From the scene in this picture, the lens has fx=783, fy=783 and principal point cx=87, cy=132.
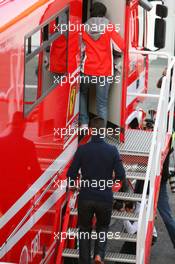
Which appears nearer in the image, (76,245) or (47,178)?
(47,178)

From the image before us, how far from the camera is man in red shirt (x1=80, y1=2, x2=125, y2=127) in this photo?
948 cm

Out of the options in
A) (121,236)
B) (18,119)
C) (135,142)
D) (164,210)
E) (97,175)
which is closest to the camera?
(18,119)

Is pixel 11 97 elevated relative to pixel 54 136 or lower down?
elevated

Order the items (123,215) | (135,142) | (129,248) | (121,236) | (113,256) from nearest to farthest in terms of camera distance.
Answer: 1. (113,256)
2. (121,236)
3. (123,215)
4. (135,142)
5. (129,248)

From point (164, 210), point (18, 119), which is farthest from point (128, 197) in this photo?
point (18, 119)

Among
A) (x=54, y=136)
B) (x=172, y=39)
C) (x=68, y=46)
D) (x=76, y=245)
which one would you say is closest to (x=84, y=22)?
(x=68, y=46)

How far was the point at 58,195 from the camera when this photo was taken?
28.7ft

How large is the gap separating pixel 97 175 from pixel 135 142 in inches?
72.4

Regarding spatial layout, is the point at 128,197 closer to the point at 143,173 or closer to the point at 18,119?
the point at 143,173

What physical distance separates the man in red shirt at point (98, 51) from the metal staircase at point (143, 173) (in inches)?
28.4

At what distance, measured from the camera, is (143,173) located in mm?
9664

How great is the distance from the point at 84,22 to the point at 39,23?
241 cm

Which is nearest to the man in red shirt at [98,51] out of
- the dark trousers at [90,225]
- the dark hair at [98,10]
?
the dark hair at [98,10]

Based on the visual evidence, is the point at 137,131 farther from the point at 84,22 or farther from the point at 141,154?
the point at 84,22
